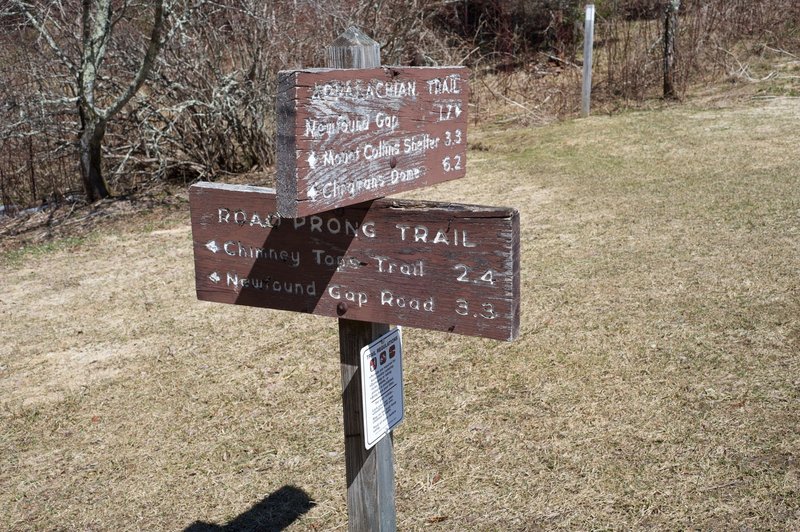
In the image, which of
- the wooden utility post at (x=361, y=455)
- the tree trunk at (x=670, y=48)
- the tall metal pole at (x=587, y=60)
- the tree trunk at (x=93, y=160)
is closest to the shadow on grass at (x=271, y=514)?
the wooden utility post at (x=361, y=455)

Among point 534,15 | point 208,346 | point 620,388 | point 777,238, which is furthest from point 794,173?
point 534,15

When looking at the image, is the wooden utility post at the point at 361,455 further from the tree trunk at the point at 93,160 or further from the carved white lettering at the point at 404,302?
the tree trunk at the point at 93,160

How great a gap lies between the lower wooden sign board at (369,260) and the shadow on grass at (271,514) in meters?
1.39

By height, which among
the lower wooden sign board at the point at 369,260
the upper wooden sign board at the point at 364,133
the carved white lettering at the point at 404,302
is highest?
the upper wooden sign board at the point at 364,133

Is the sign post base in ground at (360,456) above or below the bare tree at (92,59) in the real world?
below

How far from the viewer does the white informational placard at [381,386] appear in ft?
7.68

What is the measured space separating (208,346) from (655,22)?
11.6m

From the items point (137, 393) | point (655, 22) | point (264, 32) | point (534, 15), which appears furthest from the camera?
point (534, 15)

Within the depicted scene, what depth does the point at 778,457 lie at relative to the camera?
3545 millimetres

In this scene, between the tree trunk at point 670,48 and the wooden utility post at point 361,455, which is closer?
the wooden utility post at point 361,455

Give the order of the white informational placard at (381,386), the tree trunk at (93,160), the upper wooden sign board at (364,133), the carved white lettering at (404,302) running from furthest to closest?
the tree trunk at (93,160) < the white informational placard at (381,386) < the carved white lettering at (404,302) < the upper wooden sign board at (364,133)

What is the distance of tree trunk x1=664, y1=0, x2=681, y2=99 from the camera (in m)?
12.5

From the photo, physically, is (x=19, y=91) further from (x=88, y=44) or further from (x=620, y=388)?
(x=620, y=388)

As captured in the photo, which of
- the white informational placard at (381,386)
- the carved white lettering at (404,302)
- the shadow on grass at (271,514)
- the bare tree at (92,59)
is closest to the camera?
the carved white lettering at (404,302)
